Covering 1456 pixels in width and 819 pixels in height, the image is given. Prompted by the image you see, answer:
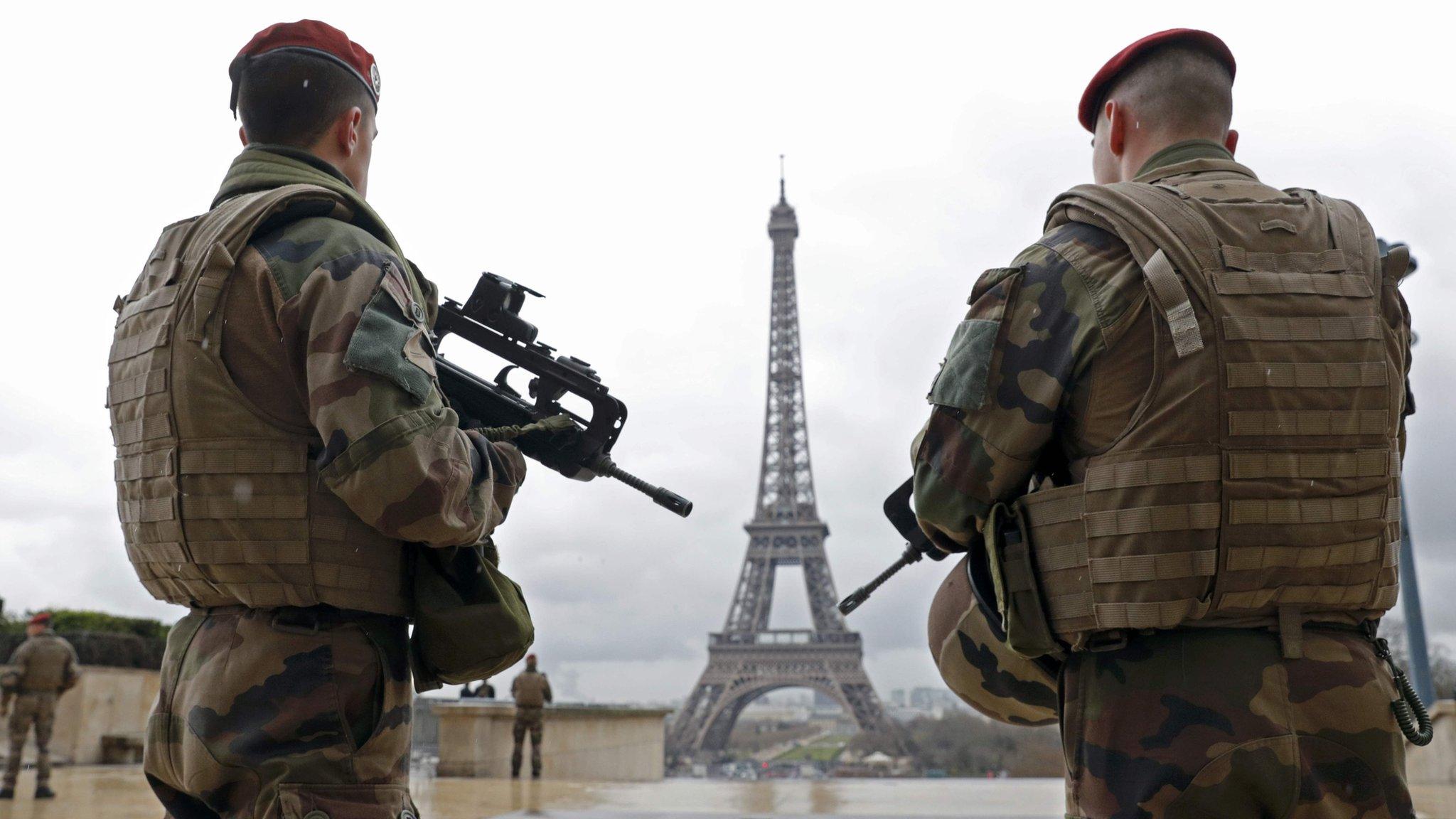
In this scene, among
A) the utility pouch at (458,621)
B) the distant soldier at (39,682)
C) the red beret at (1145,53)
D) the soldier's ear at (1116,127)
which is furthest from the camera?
the distant soldier at (39,682)

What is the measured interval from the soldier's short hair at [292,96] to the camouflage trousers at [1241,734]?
241cm

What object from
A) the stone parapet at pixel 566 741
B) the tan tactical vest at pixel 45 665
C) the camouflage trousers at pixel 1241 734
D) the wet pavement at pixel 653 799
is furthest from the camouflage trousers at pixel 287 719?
the stone parapet at pixel 566 741

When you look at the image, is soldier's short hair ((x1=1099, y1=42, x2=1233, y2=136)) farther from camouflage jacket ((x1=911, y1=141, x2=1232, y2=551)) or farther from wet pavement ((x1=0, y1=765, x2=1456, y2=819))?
wet pavement ((x1=0, y1=765, x2=1456, y2=819))

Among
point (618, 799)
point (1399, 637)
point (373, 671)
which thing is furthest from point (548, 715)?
point (1399, 637)

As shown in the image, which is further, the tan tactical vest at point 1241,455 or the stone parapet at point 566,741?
the stone parapet at point 566,741

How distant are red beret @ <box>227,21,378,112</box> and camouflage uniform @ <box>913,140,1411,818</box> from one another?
1.76m

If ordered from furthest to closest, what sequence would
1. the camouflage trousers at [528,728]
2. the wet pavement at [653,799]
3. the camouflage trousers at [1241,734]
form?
the camouflage trousers at [528,728], the wet pavement at [653,799], the camouflage trousers at [1241,734]

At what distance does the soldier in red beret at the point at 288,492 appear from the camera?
2.47m

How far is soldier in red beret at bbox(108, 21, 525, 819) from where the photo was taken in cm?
247

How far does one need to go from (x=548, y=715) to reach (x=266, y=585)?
52.9 feet

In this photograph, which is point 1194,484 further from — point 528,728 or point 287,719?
point 528,728

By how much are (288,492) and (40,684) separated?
1165 centimetres

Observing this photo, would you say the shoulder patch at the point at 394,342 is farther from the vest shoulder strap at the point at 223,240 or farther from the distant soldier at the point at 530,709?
the distant soldier at the point at 530,709

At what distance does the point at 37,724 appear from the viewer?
38.6 ft
